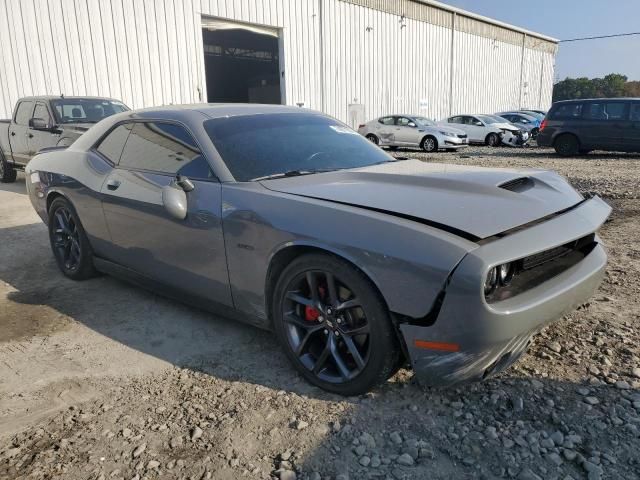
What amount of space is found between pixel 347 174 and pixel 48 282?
10.3 feet

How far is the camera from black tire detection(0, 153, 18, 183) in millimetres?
10750

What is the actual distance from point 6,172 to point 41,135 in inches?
88.2

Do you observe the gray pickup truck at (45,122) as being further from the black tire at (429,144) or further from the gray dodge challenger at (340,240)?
the black tire at (429,144)

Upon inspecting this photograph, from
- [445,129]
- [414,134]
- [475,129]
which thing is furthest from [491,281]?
[475,129]

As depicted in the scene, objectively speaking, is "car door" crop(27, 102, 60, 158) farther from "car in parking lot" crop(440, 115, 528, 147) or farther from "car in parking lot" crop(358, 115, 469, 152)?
"car in parking lot" crop(440, 115, 528, 147)

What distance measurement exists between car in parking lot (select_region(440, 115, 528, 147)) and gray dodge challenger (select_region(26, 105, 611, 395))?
1679cm

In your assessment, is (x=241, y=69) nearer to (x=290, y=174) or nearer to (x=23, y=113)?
(x=23, y=113)

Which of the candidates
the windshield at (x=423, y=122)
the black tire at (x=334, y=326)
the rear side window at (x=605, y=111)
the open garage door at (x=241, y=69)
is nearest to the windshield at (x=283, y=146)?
the black tire at (x=334, y=326)

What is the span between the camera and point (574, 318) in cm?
335

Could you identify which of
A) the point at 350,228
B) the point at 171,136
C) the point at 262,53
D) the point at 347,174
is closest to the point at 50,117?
the point at 171,136

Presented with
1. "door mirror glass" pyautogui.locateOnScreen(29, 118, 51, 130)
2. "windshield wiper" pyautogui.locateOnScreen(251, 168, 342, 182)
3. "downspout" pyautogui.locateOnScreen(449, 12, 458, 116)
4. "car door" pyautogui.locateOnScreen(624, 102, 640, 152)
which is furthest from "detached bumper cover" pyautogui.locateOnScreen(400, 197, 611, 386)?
"downspout" pyautogui.locateOnScreen(449, 12, 458, 116)

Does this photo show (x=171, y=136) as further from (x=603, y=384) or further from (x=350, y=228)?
(x=603, y=384)

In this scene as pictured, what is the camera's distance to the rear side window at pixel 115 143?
3.94 m

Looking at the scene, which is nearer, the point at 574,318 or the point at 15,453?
the point at 15,453
